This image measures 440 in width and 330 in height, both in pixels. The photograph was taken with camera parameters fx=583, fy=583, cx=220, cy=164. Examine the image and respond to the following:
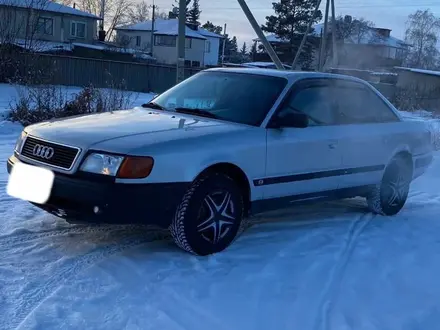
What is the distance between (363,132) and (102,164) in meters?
3.08

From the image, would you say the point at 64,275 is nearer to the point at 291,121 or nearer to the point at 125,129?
the point at 125,129

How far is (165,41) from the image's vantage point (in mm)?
61906

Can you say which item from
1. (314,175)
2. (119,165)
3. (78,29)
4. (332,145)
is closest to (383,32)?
(78,29)

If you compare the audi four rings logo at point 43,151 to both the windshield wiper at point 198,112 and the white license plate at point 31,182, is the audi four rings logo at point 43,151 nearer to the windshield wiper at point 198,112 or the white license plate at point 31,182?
the white license plate at point 31,182

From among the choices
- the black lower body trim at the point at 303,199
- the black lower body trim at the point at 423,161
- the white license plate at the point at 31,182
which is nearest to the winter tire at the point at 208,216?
the black lower body trim at the point at 303,199

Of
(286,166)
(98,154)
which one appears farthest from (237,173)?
(98,154)

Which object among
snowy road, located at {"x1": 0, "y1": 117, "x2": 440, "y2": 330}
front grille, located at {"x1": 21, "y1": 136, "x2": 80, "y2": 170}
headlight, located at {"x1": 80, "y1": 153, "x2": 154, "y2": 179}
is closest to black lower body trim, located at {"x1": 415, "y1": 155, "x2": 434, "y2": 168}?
snowy road, located at {"x1": 0, "y1": 117, "x2": 440, "y2": 330}

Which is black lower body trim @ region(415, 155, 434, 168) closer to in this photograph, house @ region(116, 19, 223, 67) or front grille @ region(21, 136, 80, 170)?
front grille @ region(21, 136, 80, 170)

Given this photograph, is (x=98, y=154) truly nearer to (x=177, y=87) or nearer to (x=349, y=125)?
(x=177, y=87)

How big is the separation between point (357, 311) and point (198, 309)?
1064 millimetres

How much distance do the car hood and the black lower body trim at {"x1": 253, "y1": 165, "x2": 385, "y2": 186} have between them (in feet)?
1.72

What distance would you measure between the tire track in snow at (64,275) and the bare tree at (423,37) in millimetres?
88060

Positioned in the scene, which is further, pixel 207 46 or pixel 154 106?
Answer: pixel 207 46

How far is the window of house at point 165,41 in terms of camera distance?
6097cm
